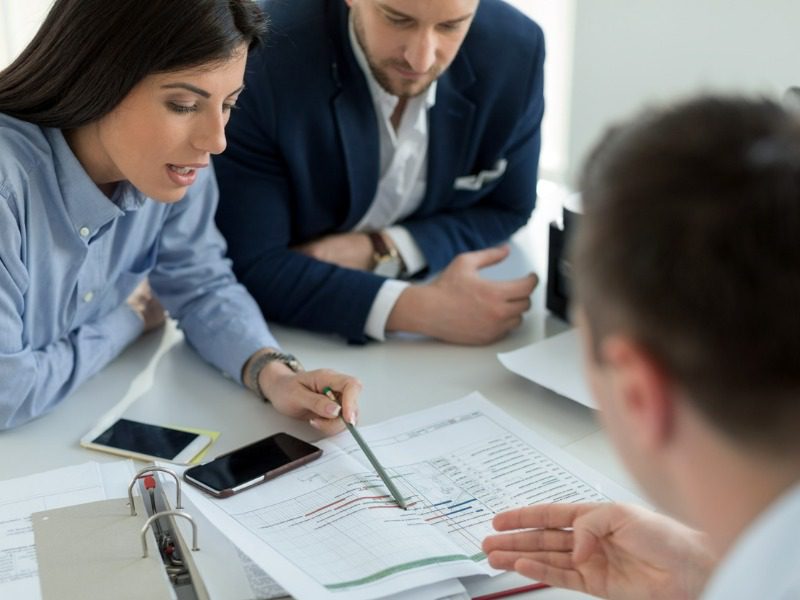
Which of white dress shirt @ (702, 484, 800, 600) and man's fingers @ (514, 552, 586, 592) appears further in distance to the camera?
man's fingers @ (514, 552, 586, 592)

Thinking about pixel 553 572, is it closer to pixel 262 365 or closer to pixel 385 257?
pixel 262 365

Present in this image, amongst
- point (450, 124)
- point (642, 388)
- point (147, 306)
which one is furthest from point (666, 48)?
point (642, 388)

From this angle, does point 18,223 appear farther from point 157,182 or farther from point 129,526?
point 129,526

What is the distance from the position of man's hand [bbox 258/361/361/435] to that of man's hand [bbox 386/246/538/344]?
27 centimetres

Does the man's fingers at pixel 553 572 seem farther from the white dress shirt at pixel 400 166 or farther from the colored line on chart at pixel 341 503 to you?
the white dress shirt at pixel 400 166

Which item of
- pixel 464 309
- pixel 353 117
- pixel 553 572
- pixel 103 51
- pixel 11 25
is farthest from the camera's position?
pixel 11 25

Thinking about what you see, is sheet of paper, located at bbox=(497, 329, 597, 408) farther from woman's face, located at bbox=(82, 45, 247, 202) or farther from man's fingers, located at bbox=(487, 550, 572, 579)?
woman's face, located at bbox=(82, 45, 247, 202)

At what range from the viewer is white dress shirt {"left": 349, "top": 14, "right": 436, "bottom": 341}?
1.80m

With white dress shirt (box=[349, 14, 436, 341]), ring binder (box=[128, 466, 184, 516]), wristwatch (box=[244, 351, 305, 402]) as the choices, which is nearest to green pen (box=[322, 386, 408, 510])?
wristwatch (box=[244, 351, 305, 402])

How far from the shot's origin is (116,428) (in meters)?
1.35

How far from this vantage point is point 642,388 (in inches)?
26.8

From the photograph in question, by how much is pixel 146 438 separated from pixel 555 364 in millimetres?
571

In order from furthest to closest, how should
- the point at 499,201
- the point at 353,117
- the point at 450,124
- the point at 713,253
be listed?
the point at 499,201 → the point at 450,124 → the point at 353,117 → the point at 713,253

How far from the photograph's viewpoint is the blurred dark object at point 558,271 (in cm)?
166
